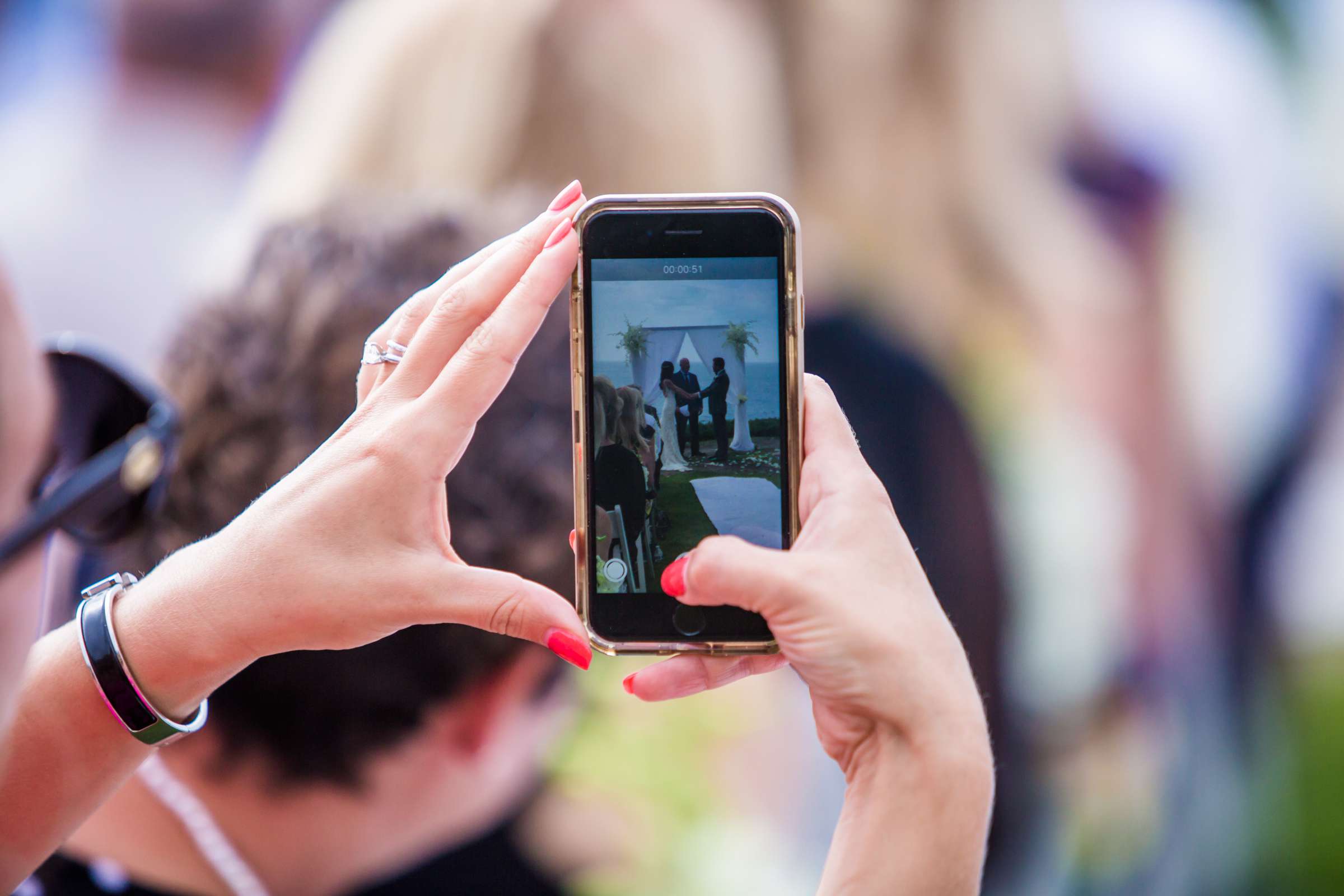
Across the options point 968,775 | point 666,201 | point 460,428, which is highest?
point 666,201

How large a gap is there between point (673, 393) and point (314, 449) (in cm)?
33

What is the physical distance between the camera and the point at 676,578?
392 millimetres

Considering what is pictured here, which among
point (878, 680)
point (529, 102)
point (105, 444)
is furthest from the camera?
point (529, 102)

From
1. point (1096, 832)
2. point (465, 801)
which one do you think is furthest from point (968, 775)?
point (1096, 832)

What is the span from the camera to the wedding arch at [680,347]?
1.45ft

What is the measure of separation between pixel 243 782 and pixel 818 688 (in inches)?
20.3

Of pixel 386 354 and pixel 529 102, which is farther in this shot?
pixel 529 102

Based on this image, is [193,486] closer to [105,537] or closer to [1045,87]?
[105,537]

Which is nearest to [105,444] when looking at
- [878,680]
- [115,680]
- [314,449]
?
[314,449]

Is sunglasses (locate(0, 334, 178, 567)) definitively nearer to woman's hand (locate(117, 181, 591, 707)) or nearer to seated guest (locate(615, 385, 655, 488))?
woman's hand (locate(117, 181, 591, 707))

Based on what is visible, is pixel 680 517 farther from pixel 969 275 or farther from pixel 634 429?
pixel 969 275

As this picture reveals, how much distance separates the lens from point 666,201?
45 centimetres

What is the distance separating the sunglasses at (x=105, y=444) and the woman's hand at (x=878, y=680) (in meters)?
0.43

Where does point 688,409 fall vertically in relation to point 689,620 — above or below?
above
